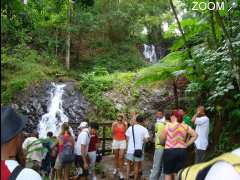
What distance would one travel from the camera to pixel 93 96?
1925cm

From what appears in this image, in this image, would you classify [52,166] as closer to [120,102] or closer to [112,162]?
[112,162]

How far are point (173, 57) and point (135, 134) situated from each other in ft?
8.98

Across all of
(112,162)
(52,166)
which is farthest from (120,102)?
(52,166)

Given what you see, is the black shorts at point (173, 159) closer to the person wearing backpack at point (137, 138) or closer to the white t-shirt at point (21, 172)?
the person wearing backpack at point (137, 138)

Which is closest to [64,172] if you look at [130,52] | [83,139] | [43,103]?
[83,139]

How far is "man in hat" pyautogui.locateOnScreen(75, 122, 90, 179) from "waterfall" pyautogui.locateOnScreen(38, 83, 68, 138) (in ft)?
28.0

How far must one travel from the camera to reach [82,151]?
28.1 feet

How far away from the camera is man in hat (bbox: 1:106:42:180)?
191cm

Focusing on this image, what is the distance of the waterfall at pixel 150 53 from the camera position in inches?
1164

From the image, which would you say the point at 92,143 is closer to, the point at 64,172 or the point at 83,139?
the point at 83,139

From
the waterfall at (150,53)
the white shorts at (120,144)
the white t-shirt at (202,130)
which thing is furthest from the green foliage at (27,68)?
the white t-shirt at (202,130)

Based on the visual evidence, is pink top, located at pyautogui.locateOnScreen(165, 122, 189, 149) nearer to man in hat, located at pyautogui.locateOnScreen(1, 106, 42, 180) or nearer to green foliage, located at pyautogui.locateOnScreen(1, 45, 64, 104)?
man in hat, located at pyautogui.locateOnScreen(1, 106, 42, 180)

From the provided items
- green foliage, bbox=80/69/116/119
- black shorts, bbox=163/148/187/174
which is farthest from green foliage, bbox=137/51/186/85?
green foliage, bbox=80/69/116/119

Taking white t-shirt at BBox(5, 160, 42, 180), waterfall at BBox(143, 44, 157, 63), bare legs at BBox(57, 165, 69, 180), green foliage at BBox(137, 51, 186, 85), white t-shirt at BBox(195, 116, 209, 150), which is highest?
waterfall at BBox(143, 44, 157, 63)
